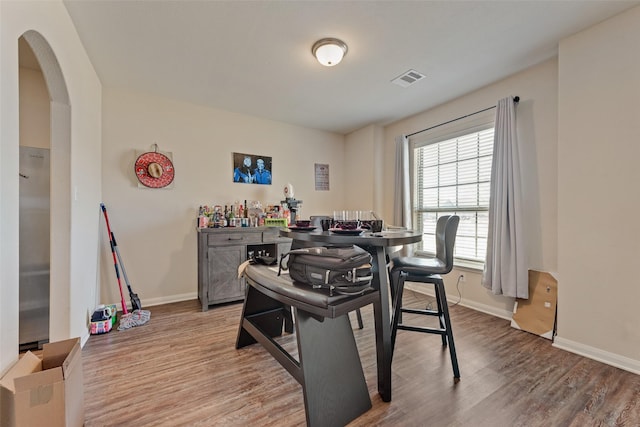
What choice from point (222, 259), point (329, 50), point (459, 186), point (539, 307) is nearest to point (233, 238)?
point (222, 259)

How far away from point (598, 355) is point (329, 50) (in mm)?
3168

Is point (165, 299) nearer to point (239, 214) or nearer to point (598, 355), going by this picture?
point (239, 214)

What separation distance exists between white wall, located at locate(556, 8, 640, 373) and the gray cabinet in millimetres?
3043

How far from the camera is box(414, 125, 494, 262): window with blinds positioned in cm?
302

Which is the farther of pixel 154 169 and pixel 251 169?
pixel 251 169

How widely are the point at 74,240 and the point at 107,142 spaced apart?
1.48 m

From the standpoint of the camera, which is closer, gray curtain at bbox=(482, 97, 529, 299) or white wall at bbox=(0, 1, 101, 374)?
white wall at bbox=(0, 1, 101, 374)

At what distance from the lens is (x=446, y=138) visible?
337 centimetres

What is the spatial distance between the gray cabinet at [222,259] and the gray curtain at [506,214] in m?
2.61

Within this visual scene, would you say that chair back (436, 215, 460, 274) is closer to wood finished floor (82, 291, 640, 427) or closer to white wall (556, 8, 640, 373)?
wood finished floor (82, 291, 640, 427)

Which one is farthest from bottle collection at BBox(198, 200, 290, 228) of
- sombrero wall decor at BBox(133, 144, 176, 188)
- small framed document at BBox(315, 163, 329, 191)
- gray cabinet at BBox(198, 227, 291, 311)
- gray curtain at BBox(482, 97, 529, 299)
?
gray curtain at BBox(482, 97, 529, 299)

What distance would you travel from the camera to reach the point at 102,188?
2873 millimetres

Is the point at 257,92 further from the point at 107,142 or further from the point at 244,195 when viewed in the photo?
the point at 107,142

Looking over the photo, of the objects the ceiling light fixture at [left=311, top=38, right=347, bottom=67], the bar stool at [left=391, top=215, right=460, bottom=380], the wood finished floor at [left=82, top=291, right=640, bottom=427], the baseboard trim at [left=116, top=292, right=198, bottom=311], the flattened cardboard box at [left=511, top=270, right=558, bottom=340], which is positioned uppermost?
the ceiling light fixture at [left=311, top=38, right=347, bottom=67]
